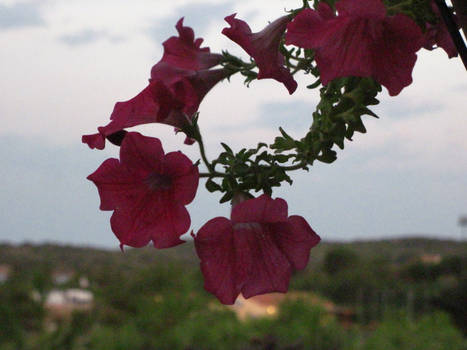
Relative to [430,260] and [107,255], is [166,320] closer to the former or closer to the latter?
[107,255]

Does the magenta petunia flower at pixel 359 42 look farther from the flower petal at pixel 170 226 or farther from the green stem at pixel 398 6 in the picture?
the flower petal at pixel 170 226

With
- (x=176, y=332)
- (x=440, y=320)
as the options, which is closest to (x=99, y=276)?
(x=176, y=332)

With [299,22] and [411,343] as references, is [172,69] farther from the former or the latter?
[411,343]

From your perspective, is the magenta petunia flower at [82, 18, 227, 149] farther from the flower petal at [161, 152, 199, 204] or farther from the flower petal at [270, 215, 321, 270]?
the flower petal at [270, 215, 321, 270]

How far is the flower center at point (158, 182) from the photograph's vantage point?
54cm

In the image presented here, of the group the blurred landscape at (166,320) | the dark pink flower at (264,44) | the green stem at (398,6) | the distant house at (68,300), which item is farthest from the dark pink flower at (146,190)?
the distant house at (68,300)

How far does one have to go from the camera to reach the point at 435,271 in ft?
50.5

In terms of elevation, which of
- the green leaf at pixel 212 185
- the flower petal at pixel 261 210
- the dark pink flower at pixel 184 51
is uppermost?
the dark pink flower at pixel 184 51

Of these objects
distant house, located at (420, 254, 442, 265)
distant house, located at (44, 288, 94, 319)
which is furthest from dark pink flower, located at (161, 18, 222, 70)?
distant house, located at (420, 254, 442, 265)

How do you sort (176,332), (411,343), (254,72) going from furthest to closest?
(411,343) < (176,332) < (254,72)

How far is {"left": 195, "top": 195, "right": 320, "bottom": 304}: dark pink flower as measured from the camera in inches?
20.6

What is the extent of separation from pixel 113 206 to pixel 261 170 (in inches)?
6.0

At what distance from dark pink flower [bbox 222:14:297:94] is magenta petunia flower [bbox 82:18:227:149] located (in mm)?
43

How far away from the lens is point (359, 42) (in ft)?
1.61
